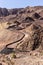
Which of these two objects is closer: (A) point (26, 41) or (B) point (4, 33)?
(A) point (26, 41)

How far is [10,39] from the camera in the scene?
27.3 m

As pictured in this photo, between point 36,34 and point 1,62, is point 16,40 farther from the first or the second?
point 1,62

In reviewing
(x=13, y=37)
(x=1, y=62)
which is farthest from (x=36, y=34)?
(x=1, y=62)

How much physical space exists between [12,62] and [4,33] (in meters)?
13.2

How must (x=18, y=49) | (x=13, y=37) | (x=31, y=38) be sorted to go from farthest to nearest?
(x=13, y=37) < (x=31, y=38) < (x=18, y=49)

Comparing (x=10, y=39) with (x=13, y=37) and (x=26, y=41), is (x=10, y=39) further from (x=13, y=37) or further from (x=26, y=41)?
(x=26, y=41)

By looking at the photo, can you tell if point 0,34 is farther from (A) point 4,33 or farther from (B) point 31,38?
(B) point 31,38

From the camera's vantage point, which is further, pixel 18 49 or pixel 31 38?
pixel 31 38

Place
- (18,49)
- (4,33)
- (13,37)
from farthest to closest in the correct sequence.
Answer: (4,33) → (13,37) → (18,49)

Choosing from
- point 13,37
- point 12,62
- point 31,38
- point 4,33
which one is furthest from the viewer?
point 4,33

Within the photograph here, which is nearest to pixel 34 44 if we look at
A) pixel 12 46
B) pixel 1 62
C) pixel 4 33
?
pixel 12 46

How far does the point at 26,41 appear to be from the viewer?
2542 centimetres

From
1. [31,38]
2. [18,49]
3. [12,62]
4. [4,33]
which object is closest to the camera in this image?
[12,62]

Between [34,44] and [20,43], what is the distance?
5.60 feet
